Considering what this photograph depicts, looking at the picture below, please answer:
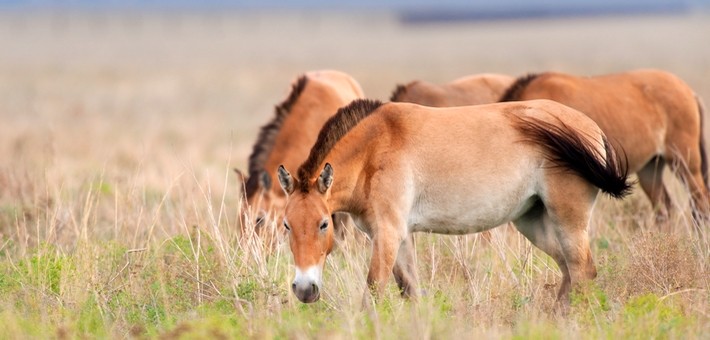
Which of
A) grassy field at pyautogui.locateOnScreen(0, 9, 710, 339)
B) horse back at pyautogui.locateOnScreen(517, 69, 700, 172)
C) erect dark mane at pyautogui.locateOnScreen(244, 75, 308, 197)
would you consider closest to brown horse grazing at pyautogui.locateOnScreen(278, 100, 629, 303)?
grassy field at pyautogui.locateOnScreen(0, 9, 710, 339)

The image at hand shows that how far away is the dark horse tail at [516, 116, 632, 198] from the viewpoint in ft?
23.3

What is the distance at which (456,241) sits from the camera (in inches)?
319

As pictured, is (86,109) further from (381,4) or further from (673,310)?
(381,4)

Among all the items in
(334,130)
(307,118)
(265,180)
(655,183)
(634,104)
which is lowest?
(655,183)

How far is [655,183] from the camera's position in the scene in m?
10.6

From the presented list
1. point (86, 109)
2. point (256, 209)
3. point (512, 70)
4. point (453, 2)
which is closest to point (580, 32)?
point (512, 70)

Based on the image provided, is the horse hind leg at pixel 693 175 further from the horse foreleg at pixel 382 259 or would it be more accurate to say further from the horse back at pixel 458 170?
the horse foreleg at pixel 382 259

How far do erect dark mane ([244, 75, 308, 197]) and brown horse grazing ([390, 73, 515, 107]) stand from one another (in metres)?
1.05

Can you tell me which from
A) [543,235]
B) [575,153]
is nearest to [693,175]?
[543,235]

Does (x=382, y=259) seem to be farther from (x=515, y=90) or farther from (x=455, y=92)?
(x=455, y=92)

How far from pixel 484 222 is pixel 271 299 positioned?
1.57 meters

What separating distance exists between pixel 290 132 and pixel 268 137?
0.23 metres

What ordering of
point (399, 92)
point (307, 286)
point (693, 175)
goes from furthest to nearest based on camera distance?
point (399, 92) → point (693, 175) → point (307, 286)

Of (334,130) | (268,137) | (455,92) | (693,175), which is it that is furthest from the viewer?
(455,92)
